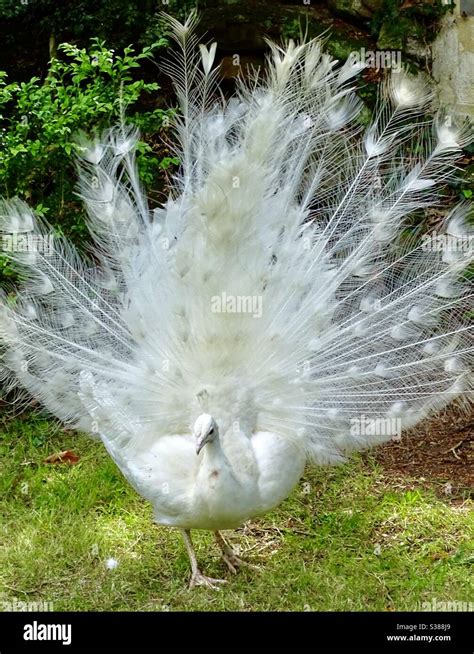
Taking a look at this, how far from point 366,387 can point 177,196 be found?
53.1 inches

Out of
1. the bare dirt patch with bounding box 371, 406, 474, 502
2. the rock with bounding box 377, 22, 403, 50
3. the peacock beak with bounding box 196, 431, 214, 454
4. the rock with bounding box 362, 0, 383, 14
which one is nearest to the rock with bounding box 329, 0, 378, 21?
the rock with bounding box 362, 0, 383, 14

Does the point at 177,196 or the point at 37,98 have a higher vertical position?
the point at 37,98

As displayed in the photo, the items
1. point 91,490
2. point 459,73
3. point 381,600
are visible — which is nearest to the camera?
point 381,600

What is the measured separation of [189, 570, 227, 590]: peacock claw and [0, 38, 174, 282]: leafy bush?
6.87 feet

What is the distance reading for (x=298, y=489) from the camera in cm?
548

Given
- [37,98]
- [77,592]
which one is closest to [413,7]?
[37,98]

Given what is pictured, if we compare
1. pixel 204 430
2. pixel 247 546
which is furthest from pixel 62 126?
pixel 247 546

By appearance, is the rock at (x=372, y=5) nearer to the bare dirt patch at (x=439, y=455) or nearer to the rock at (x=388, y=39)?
the rock at (x=388, y=39)

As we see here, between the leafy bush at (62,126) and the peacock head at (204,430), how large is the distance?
197 centimetres

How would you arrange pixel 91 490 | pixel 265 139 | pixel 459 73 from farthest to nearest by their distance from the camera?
pixel 459 73, pixel 91 490, pixel 265 139

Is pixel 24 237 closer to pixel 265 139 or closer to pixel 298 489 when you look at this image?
pixel 265 139

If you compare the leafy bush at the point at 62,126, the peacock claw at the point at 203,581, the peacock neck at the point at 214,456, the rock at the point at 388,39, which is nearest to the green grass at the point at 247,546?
the peacock claw at the point at 203,581

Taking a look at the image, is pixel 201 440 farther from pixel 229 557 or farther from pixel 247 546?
pixel 247 546

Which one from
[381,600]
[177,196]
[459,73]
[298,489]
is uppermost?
[459,73]
